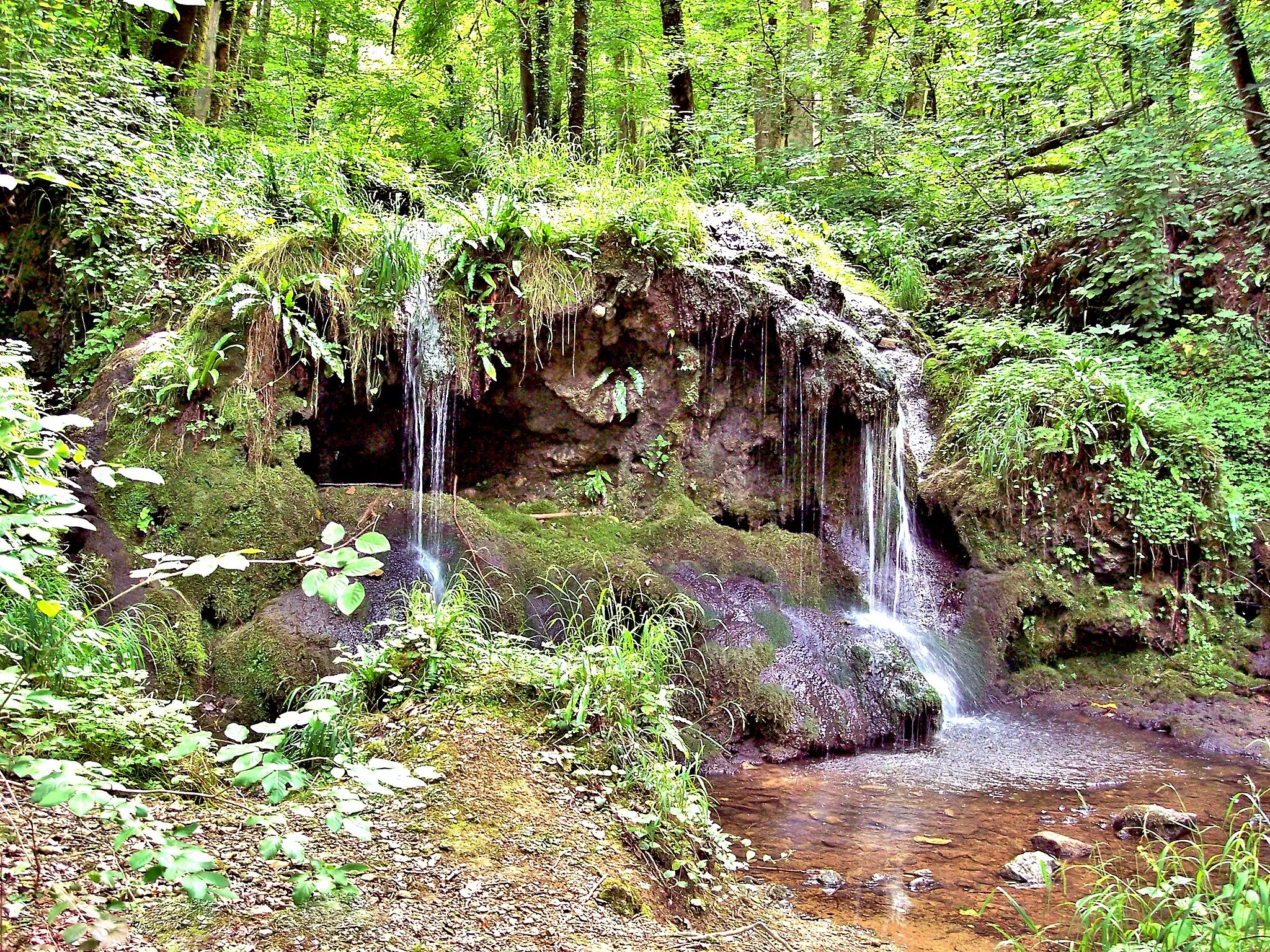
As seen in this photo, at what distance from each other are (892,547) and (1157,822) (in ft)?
12.2

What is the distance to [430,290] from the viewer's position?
6.89m

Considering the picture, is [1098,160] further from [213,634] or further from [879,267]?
[213,634]

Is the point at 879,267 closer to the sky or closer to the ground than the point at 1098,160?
closer to the ground

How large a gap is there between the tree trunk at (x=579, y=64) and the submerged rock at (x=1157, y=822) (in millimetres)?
10349

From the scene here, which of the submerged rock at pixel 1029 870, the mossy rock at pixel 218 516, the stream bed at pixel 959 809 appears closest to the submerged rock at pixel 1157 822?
Answer: the stream bed at pixel 959 809

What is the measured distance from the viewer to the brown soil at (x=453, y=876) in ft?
7.90

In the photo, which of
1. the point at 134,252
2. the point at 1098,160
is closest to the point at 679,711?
the point at 134,252

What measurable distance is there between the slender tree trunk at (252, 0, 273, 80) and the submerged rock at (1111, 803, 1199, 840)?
15.8m

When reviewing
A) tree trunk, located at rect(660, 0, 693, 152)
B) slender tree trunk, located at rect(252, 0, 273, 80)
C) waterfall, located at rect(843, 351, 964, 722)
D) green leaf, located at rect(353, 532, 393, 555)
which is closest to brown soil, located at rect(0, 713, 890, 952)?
green leaf, located at rect(353, 532, 393, 555)

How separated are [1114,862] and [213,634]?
577 cm

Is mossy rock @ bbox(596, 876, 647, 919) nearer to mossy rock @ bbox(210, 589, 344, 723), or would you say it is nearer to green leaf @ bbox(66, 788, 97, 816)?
green leaf @ bbox(66, 788, 97, 816)

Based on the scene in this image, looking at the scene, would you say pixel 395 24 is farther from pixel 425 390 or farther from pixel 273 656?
pixel 273 656

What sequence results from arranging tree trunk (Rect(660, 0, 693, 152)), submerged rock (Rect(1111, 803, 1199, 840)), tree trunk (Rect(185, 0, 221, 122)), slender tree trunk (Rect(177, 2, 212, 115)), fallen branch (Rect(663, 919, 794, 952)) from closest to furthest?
fallen branch (Rect(663, 919, 794, 952)), submerged rock (Rect(1111, 803, 1199, 840)), slender tree trunk (Rect(177, 2, 212, 115)), tree trunk (Rect(185, 0, 221, 122)), tree trunk (Rect(660, 0, 693, 152))

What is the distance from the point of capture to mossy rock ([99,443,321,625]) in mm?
5742
